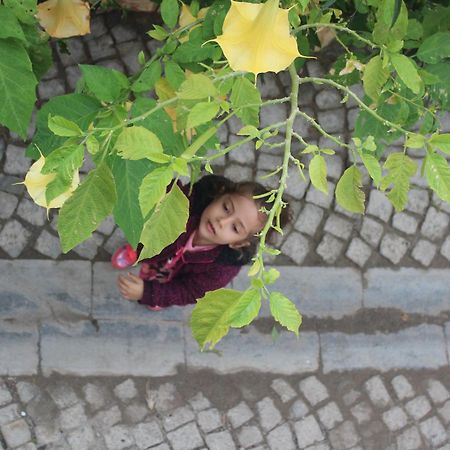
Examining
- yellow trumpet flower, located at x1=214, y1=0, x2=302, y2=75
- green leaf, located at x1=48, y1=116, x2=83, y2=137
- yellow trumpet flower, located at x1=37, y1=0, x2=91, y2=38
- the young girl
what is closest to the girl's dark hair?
the young girl

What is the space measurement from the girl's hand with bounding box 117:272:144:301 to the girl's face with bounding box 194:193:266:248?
1.56 feet

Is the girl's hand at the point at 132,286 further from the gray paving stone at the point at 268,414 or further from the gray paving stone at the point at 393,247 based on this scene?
the gray paving stone at the point at 393,247

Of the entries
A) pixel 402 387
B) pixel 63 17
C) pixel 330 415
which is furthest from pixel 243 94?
pixel 402 387

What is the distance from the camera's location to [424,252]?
3209mm

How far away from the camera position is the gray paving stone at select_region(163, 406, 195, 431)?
2896mm

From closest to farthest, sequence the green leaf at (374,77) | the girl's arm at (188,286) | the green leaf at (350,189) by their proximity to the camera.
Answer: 1. the green leaf at (350,189)
2. the green leaf at (374,77)
3. the girl's arm at (188,286)

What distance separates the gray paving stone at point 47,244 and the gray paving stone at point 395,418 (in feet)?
5.56

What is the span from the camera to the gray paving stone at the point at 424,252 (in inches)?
126

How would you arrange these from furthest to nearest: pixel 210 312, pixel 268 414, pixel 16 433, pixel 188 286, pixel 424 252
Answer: pixel 424 252, pixel 268 414, pixel 16 433, pixel 188 286, pixel 210 312

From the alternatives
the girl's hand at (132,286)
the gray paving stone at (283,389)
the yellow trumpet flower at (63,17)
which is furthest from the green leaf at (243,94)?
the gray paving stone at (283,389)

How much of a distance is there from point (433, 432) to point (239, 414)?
0.93 m

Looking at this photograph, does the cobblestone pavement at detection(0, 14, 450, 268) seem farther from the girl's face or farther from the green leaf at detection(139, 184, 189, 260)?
the green leaf at detection(139, 184, 189, 260)

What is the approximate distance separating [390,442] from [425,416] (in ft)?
0.71

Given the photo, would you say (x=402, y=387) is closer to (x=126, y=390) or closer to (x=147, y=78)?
(x=126, y=390)
